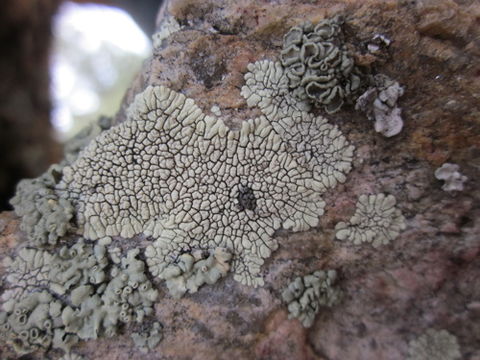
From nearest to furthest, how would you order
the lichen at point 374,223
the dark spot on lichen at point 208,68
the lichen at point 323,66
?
the lichen at point 323,66 < the lichen at point 374,223 < the dark spot on lichen at point 208,68

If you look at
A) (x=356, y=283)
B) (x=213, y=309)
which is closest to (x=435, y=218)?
(x=356, y=283)

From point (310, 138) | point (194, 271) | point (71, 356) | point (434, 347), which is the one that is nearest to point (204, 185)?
point (194, 271)

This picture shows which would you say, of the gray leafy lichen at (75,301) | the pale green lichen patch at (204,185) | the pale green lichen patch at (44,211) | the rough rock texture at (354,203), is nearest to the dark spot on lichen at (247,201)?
the pale green lichen patch at (204,185)

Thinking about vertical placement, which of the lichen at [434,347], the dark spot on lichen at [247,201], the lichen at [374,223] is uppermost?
the dark spot on lichen at [247,201]

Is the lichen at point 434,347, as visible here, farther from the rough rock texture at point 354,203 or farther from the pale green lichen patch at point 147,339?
A: the pale green lichen patch at point 147,339

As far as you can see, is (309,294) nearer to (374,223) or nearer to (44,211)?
(374,223)

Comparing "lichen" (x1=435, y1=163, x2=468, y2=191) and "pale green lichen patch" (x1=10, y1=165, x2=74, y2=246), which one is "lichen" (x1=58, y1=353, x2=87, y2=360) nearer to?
"pale green lichen patch" (x1=10, y1=165, x2=74, y2=246)
